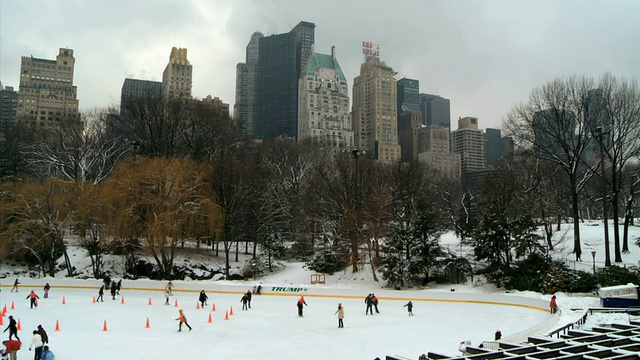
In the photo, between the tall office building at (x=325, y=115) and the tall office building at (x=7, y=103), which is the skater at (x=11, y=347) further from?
the tall office building at (x=7, y=103)

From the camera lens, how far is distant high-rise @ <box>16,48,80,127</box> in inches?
6403

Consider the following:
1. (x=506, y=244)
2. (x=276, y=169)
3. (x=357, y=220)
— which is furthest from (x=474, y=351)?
(x=276, y=169)

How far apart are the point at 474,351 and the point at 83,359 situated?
471 inches

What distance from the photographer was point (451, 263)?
36.2m

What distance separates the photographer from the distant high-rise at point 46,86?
6403 inches

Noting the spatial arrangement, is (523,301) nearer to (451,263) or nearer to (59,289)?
(451,263)

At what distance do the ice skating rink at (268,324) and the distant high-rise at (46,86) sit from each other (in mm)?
142723

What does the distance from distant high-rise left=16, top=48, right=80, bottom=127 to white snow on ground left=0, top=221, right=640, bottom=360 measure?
14112cm

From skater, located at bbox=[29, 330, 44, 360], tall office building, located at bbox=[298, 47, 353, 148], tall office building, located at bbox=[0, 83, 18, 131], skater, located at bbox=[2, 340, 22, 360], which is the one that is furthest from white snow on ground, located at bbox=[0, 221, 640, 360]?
tall office building, located at bbox=[0, 83, 18, 131]

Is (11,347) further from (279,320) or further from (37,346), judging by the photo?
(279,320)

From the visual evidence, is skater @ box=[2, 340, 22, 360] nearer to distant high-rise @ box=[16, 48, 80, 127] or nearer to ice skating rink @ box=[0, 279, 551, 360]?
ice skating rink @ box=[0, 279, 551, 360]

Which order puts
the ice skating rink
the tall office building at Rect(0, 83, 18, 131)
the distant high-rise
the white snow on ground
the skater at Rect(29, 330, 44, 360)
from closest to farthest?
the skater at Rect(29, 330, 44, 360) → the ice skating rink → the white snow on ground → the distant high-rise → the tall office building at Rect(0, 83, 18, 131)

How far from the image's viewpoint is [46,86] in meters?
172

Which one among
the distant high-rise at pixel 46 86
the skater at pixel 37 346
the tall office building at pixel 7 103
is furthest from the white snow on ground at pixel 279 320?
the tall office building at pixel 7 103
